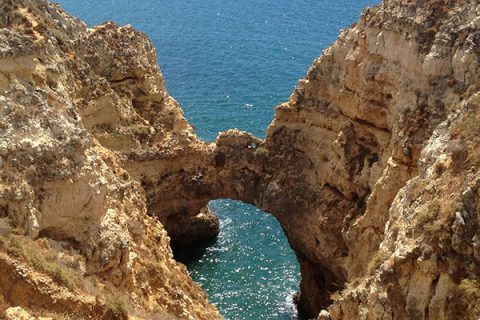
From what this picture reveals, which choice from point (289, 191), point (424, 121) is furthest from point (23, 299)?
point (289, 191)

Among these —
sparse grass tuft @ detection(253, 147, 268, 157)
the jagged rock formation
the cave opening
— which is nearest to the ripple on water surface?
the cave opening

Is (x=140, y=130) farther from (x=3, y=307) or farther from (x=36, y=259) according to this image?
(x=3, y=307)

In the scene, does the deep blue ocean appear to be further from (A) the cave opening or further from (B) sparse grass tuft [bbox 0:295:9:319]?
(B) sparse grass tuft [bbox 0:295:9:319]

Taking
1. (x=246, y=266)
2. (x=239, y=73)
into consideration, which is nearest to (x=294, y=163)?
(x=246, y=266)

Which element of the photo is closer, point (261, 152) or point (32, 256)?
point (32, 256)

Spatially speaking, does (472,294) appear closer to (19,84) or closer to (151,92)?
(19,84)

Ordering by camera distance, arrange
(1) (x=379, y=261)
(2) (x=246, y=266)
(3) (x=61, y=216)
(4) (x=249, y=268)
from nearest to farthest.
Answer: (3) (x=61, y=216) < (1) (x=379, y=261) < (4) (x=249, y=268) < (2) (x=246, y=266)

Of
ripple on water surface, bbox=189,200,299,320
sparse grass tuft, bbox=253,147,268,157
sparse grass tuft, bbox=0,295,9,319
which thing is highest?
sparse grass tuft, bbox=253,147,268,157
